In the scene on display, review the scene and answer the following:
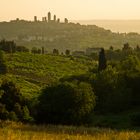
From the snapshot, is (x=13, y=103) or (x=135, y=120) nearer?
(x=13, y=103)

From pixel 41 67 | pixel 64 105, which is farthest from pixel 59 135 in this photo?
pixel 41 67

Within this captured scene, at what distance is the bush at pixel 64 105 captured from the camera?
56.1 m

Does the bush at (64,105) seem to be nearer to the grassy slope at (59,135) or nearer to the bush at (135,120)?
the bush at (135,120)

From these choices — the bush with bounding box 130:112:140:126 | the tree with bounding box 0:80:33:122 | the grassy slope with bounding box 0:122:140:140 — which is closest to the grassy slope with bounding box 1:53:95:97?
the bush with bounding box 130:112:140:126

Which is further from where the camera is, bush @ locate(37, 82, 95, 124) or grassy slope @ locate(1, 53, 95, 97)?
grassy slope @ locate(1, 53, 95, 97)

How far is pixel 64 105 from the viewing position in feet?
186

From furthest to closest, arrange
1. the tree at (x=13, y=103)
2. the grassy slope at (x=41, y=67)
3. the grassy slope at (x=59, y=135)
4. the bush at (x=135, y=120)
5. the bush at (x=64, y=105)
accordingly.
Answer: the grassy slope at (x=41, y=67) < the bush at (x=135, y=120) < the bush at (x=64, y=105) < the tree at (x=13, y=103) < the grassy slope at (x=59, y=135)

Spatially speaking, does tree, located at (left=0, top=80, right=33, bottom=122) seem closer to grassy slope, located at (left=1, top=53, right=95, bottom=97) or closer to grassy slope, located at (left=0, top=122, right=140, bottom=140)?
grassy slope, located at (left=0, top=122, right=140, bottom=140)

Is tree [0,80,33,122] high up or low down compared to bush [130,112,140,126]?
up

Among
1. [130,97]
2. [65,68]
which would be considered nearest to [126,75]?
[130,97]

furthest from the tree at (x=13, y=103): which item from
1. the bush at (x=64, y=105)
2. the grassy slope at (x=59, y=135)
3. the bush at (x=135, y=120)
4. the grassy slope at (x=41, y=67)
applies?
the grassy slope at (x=41, y=67)

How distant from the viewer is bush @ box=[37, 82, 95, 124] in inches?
2208

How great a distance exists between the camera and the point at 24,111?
54562 millimetres

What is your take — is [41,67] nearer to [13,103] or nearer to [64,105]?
[64,105]
